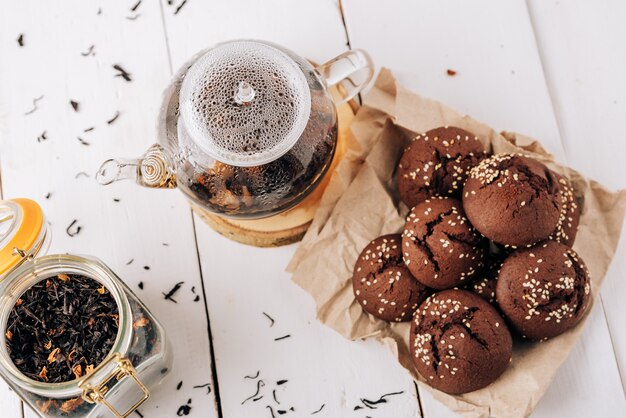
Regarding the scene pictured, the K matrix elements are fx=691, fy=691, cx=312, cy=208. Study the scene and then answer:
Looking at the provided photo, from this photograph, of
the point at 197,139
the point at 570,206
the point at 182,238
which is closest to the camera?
the point at 197,139

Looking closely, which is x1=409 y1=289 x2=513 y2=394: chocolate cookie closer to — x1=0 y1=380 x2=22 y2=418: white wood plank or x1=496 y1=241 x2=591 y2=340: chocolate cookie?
x1=496 y1=241 x2=591 y2=340: chocolate cookie

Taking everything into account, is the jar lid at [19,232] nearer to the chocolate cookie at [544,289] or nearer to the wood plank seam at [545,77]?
the chocolate cookie at [544,289]

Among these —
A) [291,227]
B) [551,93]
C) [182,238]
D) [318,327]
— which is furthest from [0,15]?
[551,93]

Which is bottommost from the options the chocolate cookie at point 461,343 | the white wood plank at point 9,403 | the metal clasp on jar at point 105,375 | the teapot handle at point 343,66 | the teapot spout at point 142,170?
the chocolate cookie at point 461,343

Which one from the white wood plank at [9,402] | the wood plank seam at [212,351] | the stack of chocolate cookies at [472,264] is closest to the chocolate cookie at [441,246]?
the stack of chocolate cookies at [472,264]

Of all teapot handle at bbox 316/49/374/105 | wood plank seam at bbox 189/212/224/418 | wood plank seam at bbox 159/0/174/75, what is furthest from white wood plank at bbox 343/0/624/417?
wood plank seam at bbox 189/212/224/418

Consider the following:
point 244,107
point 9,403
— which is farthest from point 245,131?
point 9,403

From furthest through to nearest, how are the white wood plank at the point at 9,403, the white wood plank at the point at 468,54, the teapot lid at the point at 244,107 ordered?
the white wood plank at the point at 468,54, the white wood plank at the point at 9,403, the teapot lid at the point at 244,107

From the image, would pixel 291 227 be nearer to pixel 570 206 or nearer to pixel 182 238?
pixel 182 238
